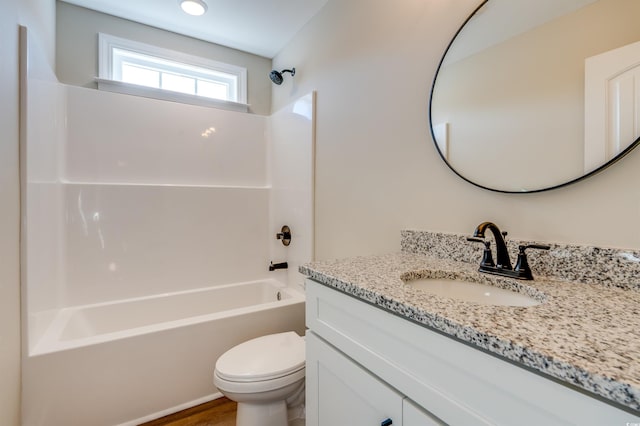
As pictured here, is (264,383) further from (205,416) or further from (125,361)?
(125,361)

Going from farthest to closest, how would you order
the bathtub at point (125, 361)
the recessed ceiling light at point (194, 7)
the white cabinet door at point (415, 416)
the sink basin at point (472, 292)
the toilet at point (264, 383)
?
the recessed ceiling light at point (194, 7) → the bathtub at point (125, 361) → the toilet at point (264, 383) → the sink basin at point (472, 292) → the white cabinet door at point (415, 416)

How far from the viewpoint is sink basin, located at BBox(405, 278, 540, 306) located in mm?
851

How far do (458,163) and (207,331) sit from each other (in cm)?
159

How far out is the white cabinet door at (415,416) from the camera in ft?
2.04

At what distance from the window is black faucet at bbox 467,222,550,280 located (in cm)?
238

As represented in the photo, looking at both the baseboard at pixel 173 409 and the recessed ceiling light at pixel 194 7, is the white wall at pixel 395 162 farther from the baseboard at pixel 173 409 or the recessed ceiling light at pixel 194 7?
the baseboard at pixel 173 409

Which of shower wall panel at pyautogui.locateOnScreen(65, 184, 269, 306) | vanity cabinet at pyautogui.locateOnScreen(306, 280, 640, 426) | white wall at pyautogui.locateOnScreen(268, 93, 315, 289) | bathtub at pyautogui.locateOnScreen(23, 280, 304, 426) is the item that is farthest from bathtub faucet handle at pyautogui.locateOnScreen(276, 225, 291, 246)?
vanity cabinet at pyautogui.locateOnScreen(306, 280, 640, 426)

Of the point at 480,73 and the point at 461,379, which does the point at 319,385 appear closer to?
the point at 461,379

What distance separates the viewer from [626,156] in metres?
0.80

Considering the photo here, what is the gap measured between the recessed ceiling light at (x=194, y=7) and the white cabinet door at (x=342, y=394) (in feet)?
7.31

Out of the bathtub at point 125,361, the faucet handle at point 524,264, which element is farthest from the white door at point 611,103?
the bathtub at point 125,361

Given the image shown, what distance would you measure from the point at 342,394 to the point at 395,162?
1.05 metres

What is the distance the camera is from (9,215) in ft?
4.04

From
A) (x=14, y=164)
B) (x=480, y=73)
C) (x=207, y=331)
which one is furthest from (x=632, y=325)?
(x=14, y=164)
